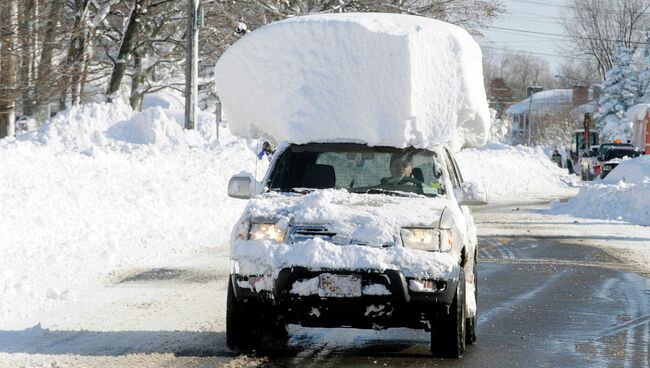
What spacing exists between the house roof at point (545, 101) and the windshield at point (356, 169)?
523 ft

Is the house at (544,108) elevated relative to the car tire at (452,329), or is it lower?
elevated

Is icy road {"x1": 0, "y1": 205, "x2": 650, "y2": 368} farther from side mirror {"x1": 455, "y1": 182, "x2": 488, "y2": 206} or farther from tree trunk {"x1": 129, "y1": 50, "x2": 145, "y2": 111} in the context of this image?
tree trunk {"x1": 129, "y1": 50, "x2": 145, "y2": 111}

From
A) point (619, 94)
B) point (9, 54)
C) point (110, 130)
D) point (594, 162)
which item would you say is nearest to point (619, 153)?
point (594, 162)

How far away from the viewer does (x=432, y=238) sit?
8312 mm

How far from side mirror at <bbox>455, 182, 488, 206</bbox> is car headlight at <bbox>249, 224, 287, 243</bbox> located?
5.89 feet

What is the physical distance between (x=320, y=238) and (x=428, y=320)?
996 mm

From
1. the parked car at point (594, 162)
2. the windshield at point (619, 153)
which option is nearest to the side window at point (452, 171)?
the parked car at point (594, 162)

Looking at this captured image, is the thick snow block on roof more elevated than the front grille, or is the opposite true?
the thick snow block on roof

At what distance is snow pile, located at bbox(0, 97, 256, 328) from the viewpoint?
44.2ft

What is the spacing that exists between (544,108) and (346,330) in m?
163

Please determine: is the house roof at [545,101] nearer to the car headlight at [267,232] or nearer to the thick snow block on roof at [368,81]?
the thick snow block on roof at [368,81]

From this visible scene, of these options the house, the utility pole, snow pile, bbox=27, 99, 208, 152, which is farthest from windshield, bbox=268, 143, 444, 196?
the house

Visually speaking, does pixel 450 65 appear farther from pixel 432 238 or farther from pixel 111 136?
pixel 111 136

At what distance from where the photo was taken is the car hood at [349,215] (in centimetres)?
826
